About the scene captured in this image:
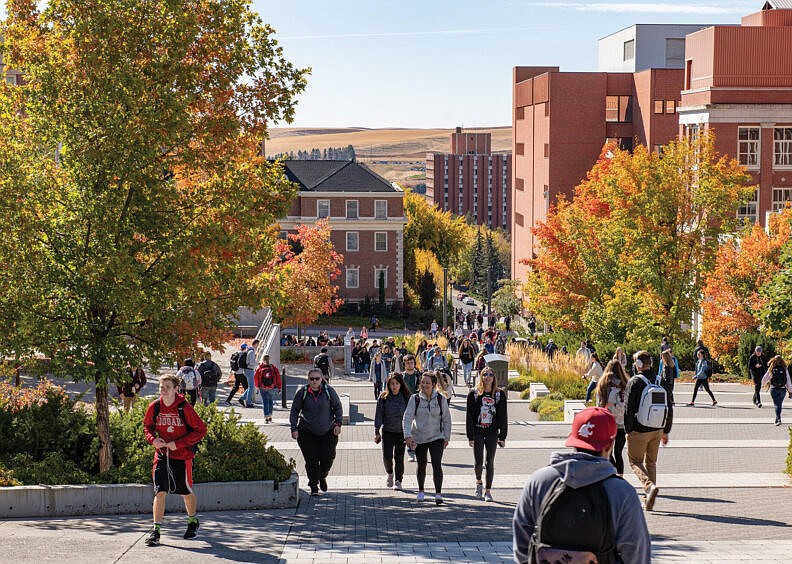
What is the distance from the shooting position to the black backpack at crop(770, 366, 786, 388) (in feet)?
68.1

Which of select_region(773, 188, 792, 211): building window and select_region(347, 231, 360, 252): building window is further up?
select_region(773, 188, 792, 211): building window

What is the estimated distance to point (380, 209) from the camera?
79688 mm

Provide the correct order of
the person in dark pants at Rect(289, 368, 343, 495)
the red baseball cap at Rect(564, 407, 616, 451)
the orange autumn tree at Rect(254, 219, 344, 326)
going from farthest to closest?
the orange autumn tree at Rect(254, 219, 344, 326), the person in dark pants at Rect(289, 368, 343, 495), the red baseball cap at Rect(564, 407, 616, 451)

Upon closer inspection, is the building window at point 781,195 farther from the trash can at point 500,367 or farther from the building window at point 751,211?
the trash can at point 500,367

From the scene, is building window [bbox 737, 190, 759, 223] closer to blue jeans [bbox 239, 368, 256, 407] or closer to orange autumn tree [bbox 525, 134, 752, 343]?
orange autumn tree [bbox 525, 134, 752, 343]

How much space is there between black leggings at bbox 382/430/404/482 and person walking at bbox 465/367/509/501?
3.57 feet

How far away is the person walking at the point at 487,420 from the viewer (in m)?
13.1

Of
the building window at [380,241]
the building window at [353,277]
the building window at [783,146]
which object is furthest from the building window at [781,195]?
the building window at [353,277]

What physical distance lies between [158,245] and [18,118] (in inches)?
92.9

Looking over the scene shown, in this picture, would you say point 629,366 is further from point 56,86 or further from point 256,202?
point 56,86

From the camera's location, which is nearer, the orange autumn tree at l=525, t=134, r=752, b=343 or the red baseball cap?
the red baseball cap

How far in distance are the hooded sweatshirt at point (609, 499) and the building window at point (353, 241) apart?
7461 centimetres

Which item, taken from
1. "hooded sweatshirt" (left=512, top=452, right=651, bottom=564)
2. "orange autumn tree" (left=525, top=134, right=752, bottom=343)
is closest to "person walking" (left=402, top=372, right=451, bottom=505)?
"hooded sweatshirt" (left=512, top=452, right=651, bottom=564)

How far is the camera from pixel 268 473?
1275 centimetres
